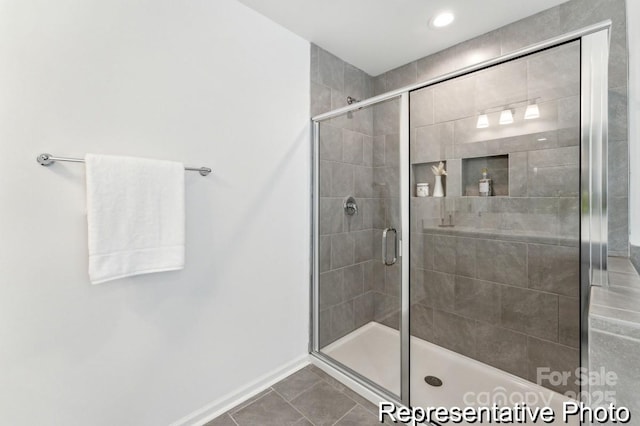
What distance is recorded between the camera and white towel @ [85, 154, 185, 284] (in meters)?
1.08

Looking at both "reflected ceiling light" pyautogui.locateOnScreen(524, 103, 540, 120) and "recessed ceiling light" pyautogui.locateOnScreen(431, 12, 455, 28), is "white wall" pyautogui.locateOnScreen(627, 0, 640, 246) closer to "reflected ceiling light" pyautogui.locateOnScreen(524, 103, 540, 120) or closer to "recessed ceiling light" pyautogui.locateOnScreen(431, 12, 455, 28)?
"reflected ceiling light" pyautogui.locateOnScreen(524, 103, 540, 120)

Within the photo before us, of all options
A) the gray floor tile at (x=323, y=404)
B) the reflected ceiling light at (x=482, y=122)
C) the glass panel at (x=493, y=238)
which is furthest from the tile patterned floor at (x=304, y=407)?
the reflected ceiling light at (x=482, y=122)

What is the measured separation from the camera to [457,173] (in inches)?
75.2

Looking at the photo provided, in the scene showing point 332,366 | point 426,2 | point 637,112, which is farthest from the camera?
point 332,366

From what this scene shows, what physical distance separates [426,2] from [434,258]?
1.65 metres

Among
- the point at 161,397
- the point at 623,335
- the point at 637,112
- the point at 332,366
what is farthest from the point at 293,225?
the point at 637,112

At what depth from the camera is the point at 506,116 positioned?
1715 millimetres

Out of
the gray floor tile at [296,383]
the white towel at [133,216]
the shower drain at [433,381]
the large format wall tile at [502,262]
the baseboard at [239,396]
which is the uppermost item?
the white towel at [133,216]

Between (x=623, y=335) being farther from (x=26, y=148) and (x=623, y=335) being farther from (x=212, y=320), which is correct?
(x=26, y=148)

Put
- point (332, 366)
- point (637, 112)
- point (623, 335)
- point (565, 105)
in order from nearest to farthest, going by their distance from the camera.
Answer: point (623, 335)
point (637, 112)
point (565, 105)
point (332, 366)

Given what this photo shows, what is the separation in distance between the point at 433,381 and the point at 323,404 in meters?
0.77

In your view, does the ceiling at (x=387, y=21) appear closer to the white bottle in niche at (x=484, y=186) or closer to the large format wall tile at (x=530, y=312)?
the white bottle in niche at (x=484, y=186)

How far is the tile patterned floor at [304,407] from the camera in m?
1.48

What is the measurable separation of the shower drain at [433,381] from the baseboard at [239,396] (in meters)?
0.84
